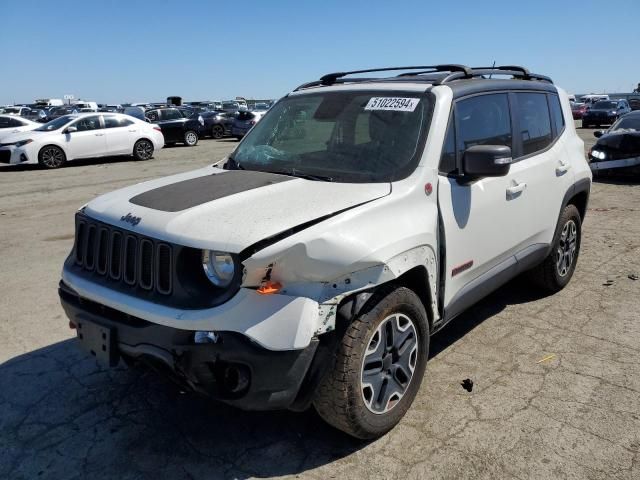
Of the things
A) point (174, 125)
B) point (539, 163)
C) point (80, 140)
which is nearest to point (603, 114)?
point (174, 125)

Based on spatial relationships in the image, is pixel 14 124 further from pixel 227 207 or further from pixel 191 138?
pixel 227 207

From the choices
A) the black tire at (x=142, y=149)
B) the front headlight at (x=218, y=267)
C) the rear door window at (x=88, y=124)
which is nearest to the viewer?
the front headlight at (x=218, y=267)

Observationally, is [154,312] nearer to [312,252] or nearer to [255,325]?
[255,325]

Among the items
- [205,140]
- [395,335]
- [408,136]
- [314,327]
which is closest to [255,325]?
[314,327]

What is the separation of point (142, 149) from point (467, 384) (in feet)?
51.4

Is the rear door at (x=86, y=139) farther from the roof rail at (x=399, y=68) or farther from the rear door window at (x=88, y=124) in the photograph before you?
the roof rail at (x=399, y=68)

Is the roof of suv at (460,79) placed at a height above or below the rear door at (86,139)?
above

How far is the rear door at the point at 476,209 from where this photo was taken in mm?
3244

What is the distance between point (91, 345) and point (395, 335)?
1.58 m

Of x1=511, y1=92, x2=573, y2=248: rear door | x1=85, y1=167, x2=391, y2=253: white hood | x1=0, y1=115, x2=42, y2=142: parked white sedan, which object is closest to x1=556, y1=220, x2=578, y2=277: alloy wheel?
x1=511, y1=92, x2=573, y2=248: rear door

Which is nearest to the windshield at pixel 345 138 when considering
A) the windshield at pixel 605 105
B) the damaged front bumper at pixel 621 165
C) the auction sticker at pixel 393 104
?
the auction sticker at pixel 393 104

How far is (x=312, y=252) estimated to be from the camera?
95.3 inches

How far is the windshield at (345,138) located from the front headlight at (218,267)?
3.11ft

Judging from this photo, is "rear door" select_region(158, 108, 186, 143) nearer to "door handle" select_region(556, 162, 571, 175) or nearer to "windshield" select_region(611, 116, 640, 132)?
"windshield" select_region(611, 116, 640, 132)
